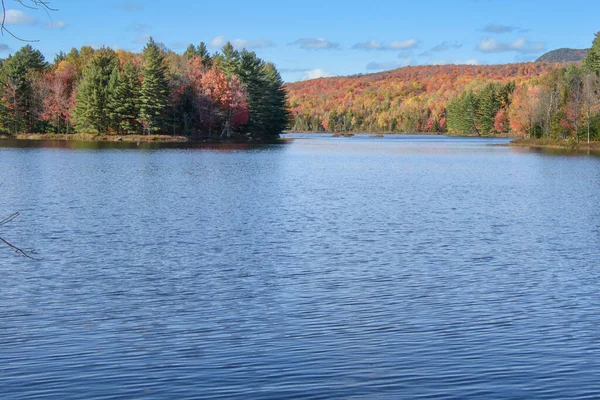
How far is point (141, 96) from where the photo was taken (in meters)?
93.1

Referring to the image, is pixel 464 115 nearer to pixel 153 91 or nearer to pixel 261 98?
pixel 261 98

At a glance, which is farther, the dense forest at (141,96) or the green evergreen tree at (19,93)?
the green evergreen tree at (19,93)

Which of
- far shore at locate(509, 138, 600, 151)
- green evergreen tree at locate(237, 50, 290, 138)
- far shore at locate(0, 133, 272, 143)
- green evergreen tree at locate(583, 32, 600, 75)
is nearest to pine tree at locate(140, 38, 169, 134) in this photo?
far shore at locate(0, 133, 272, 143)

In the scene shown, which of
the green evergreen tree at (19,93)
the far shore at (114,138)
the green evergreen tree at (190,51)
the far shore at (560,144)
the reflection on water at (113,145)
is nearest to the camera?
the reflection on water at (113,145)

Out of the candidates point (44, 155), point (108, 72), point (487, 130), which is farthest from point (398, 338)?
point (487, 130)

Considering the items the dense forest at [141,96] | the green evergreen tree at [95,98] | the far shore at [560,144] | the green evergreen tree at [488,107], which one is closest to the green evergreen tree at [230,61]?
the dense forest at [141,96]

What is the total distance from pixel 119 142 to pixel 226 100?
16.2 meters

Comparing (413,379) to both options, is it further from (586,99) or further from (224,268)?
(586,99)

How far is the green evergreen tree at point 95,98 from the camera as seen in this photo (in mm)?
94419

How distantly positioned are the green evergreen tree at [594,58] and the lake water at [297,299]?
86.5m

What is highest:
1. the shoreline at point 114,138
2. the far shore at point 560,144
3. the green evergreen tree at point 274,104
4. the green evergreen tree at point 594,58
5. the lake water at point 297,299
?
the green evergreen tree at point 594,58

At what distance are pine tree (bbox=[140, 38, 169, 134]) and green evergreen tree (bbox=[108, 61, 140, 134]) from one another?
132 centimetres

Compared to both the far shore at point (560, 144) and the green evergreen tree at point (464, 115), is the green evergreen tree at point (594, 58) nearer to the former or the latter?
the far shore at point (560, 144)

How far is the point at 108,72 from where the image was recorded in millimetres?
99000
